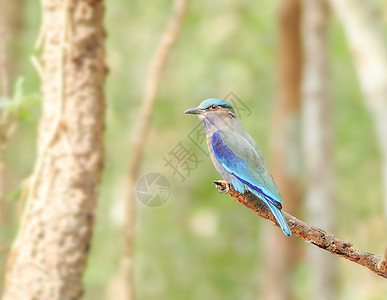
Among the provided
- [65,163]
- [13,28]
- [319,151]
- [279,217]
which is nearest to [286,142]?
[319,151]

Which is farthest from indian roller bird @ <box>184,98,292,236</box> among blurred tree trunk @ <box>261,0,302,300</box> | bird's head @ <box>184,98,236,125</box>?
blurred tree trunk @ <box>261,0,302,300</box>

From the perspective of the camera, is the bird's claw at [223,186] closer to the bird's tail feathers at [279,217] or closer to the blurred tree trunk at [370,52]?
the bird's tail feathers at [279,217]

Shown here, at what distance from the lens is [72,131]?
128 inches

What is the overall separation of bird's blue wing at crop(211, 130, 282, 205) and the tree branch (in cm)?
8

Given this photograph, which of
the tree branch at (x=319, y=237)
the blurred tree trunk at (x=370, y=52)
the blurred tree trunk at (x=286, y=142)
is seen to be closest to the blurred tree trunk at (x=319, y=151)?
the blurred tree trunk at (x=286, y=142)

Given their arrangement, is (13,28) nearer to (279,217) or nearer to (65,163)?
(65,163)

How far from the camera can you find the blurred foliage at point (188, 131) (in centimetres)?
1181

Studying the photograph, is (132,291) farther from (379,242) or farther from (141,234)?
(141,234)

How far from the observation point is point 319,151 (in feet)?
25.1

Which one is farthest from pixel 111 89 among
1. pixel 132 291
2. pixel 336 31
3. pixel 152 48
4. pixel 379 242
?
pixel 132 291

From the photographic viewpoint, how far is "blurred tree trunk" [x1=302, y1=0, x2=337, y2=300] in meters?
7.69

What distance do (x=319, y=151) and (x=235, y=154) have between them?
5996mm

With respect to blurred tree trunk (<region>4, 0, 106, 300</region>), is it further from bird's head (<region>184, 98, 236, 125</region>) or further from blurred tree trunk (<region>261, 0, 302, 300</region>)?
blurred tree trunk (<region>261, 0, 302, 300</region>)

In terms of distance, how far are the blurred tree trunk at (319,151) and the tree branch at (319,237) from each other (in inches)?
229
